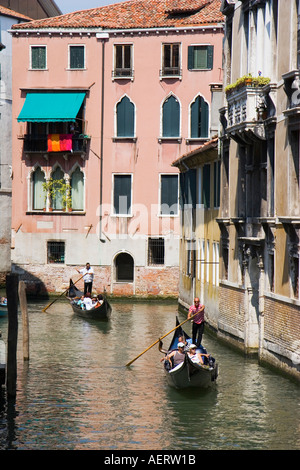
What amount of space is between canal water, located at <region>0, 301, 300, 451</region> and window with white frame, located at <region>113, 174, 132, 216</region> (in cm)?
994

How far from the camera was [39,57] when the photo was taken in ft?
101

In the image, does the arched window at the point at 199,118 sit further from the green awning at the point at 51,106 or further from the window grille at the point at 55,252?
the window grille at the point at 55,252

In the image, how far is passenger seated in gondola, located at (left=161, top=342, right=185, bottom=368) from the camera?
1565 cm

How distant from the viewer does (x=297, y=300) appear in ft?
49.1

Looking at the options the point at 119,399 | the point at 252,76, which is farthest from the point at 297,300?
the point at 252,76

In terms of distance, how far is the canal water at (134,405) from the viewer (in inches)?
476

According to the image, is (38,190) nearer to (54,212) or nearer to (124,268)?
(54,212)

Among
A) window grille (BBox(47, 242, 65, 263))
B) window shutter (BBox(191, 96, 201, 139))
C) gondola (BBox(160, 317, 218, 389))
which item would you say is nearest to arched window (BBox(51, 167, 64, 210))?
window grille (BBox(47, 242, 65, 263))

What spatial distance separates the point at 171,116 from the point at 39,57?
4.84 meters

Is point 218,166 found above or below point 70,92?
below

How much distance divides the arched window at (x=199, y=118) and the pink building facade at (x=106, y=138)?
3cm

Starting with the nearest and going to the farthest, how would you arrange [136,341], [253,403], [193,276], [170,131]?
1. [253,403]
2. [136,341]
3. [193,276]
4. [170,131]

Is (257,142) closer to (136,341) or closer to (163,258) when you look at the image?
(136,341)

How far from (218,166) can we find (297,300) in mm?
7329
